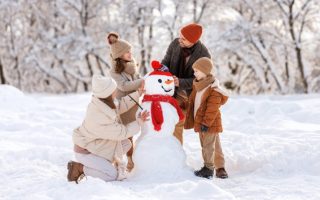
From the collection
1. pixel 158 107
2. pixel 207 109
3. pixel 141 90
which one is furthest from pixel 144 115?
pixel 207 109

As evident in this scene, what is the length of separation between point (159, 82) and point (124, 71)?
20.6 inches

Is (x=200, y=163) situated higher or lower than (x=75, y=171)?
lower

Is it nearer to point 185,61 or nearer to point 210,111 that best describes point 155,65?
point 185,61

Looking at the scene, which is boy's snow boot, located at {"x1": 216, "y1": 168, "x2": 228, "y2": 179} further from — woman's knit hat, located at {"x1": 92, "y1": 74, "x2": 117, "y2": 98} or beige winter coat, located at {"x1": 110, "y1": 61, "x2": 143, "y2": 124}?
woman's knit hat, located at {"x1": 92, "y1": 74, "x2": 117, "y2": 98}

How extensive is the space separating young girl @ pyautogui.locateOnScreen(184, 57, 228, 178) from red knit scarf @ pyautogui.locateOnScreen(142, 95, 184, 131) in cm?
23

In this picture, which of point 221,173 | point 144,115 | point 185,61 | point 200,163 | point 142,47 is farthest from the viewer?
point 142,47

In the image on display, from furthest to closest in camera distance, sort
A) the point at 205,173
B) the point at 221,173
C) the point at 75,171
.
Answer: the point at 221,173, the point at 205,173, the point at 75,171

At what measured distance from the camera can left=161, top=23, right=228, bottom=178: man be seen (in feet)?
17.4

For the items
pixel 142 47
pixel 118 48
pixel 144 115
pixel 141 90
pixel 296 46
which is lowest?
pixel 142 47

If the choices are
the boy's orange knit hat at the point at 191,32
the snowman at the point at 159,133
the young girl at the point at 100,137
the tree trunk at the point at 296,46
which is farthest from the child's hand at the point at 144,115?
the tree trunk at the point at 296,46

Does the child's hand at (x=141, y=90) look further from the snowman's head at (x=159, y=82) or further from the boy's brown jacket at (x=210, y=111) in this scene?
the boy's brown jacket at (x=210, y=111)

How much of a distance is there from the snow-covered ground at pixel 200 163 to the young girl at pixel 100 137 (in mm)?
197

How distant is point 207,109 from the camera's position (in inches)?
201

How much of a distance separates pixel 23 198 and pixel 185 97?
2.29 metres
